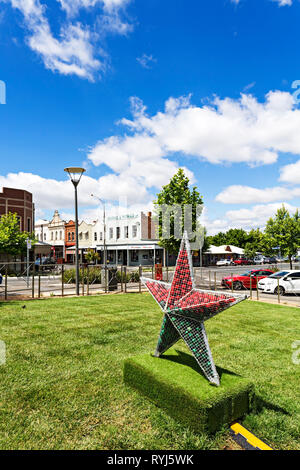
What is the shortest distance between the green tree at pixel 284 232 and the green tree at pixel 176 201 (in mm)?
9623

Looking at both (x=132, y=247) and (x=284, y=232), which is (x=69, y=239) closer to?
(x=132, y=247)

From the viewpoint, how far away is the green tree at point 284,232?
32031 mm

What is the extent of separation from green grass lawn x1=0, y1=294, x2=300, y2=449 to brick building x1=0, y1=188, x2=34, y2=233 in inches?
1503

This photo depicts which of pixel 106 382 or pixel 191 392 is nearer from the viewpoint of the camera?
pixel 191 392

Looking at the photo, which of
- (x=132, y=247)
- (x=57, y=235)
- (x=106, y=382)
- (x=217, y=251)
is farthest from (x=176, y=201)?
(x=57, y=235)

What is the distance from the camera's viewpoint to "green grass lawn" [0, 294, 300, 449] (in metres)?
3.49

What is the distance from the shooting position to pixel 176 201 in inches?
1126

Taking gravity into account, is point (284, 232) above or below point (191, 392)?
above

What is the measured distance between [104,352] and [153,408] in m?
2.43

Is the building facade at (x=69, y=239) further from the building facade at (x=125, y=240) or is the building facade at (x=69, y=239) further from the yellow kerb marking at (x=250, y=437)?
the yellow kerb marking at (x=250, y=437)

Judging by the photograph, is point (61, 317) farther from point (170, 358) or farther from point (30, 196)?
point (30, 196)

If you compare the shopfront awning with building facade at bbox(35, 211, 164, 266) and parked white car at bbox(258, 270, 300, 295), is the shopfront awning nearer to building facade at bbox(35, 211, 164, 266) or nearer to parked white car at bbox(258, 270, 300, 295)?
building facade at bbox(35, 211, 164, 266)

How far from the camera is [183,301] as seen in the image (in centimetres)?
447

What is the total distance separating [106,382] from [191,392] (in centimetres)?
181
